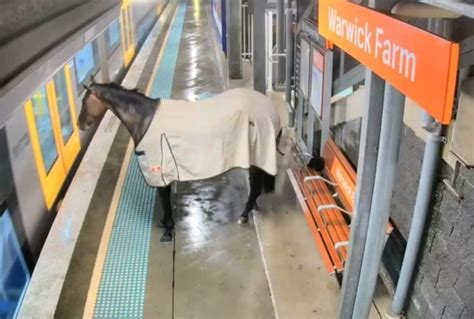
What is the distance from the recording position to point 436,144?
8.23 ft

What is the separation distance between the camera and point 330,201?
420 centimetres

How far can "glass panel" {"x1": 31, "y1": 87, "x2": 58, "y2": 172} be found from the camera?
534 centimetres

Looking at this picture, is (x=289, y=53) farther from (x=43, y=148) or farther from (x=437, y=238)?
(x=437, y=238)

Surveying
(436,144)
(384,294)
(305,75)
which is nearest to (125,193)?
(305,75)

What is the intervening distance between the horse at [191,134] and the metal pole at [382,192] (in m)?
1.80

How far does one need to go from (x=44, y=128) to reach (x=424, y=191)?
432 centimetres

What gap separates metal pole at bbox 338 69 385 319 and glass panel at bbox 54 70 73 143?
→ 4.77m

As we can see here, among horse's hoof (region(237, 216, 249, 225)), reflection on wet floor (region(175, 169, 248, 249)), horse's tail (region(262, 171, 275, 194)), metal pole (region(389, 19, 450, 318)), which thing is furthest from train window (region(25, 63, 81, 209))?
metal pole (region(389, 19, 450, 318))

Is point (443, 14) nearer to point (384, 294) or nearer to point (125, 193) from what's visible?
point (384, 294)

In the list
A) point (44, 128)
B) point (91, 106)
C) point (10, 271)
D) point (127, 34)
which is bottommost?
point (10, 271)

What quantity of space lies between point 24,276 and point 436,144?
3.70m

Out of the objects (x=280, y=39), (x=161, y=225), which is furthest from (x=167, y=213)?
(x=280, y=39)

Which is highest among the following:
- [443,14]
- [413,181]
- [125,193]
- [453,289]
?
[443,14]

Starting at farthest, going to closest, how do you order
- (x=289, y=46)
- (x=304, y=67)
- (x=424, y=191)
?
(x=289, y=46) → (x=304, y=67) → (x=424, y=191)
